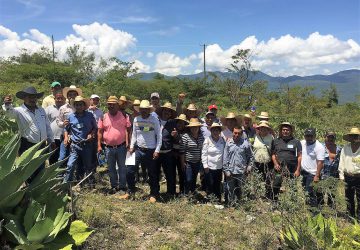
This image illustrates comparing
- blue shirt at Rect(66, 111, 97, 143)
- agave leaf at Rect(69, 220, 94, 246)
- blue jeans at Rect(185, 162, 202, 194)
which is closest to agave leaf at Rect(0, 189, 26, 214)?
agave leaf at Rect(69, 220, 94, 246)

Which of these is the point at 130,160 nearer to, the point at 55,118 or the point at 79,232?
the point at 55,118

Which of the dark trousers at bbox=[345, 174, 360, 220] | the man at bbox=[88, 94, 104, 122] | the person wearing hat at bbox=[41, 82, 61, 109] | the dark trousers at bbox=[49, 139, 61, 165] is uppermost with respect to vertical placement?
the person wearing hat at bbox=[41, 82, 61, 109]

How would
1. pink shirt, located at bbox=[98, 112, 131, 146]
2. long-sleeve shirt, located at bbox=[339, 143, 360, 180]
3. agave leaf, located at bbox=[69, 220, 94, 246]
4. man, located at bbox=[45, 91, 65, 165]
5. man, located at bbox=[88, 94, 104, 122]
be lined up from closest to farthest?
agave leaf, located at bbox=[69, 220, 94, 246], long-sleeve shirt, located at bbox=[339, 143, 360, 180], pink shirt, located at bbox=[98, 112, 131, 146], man, located at bbox=[45, 91, 65, 165], man, located at bbox=[88, 94, 104, 122]

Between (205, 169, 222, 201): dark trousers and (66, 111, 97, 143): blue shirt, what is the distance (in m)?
2.15

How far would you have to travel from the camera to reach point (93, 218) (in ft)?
14.1

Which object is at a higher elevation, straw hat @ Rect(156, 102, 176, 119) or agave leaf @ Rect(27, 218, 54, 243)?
straw hat @ Rect(156, 102, 176, 119)

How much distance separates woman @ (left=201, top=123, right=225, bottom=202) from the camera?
6213mm

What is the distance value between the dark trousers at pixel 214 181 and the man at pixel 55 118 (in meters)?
2.69

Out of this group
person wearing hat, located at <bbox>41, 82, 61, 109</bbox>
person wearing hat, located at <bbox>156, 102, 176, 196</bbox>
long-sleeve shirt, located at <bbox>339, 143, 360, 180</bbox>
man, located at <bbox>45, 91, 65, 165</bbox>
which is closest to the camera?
long-sleeve shirt, located at <bbox>339, 143, 360, 180</bbox>

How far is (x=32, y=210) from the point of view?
2947mm

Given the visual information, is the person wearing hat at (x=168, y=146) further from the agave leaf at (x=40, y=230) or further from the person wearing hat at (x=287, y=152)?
the agave leaf at (x=40, y=230)

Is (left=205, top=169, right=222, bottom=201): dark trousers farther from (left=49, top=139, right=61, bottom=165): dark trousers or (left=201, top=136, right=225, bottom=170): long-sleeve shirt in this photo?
(left=49, top=139, right=61, bottom=165): dark trousers

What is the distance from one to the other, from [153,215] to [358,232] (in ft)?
7.99

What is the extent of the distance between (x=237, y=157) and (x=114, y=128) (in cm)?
210
